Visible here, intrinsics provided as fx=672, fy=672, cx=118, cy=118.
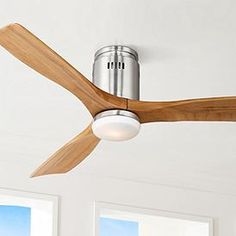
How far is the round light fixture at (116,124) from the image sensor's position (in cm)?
245

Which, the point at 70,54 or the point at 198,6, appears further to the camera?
the point at 70,54

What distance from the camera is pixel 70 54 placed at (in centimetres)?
287

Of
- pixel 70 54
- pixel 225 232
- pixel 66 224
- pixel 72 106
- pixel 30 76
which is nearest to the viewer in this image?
pixel 70 54

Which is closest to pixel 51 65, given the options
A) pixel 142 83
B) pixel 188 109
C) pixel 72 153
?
pixel 188 109

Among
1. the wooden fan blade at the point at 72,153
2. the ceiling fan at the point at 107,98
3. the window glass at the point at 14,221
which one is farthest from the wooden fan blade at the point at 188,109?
the window glass at the point at 14,221

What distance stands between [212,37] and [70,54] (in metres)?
0.61

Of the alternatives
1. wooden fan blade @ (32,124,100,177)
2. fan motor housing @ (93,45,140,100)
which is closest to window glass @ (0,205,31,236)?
wooden fan blade @ (32,124,100,177)

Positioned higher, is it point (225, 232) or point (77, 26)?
point (77, 26)

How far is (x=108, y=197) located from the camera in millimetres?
4102

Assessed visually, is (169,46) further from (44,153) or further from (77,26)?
(44,153)

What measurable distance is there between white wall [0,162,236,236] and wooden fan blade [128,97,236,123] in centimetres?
159

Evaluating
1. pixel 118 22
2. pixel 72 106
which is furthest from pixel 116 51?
pixel 72 106

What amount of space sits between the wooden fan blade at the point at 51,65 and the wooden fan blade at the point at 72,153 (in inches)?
7.7

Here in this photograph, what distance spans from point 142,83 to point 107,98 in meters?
0.70
